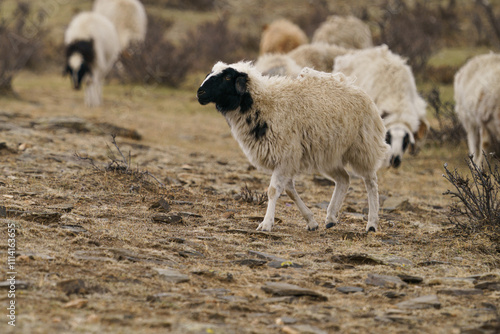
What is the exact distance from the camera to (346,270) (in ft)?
15.4

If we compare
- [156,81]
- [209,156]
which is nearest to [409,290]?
[209,156]

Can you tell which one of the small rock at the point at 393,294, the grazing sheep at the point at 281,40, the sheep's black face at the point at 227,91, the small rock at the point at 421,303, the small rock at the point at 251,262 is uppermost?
the grazing sheep at the point at 281,40

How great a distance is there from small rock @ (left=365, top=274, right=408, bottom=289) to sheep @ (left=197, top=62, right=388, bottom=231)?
1378 mm

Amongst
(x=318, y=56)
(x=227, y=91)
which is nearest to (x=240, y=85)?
(x=227, y=91)

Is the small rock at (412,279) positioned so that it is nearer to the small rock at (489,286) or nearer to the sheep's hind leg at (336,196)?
the small rock at (489,286)

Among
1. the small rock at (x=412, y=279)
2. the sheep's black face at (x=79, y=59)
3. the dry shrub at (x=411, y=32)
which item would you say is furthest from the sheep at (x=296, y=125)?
the dry shrub at (x=411, y=32)

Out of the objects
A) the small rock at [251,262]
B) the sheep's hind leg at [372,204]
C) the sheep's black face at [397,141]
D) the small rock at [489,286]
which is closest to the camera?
the small rock at [489,286]

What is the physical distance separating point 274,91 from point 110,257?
2.33 metres

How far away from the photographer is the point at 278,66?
10.9 metres

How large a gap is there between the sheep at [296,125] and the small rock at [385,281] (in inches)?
54.3

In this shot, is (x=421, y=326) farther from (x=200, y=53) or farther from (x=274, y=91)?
(x=200, y=53)

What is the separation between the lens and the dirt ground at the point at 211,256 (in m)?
3.60

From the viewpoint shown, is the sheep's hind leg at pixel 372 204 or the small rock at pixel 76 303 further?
the sheep's hind leg at pixel 372 204

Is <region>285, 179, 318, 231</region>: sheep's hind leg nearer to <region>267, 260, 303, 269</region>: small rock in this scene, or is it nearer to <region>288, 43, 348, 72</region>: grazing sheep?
<region>267, 260, 303, 269</region>: small rock
